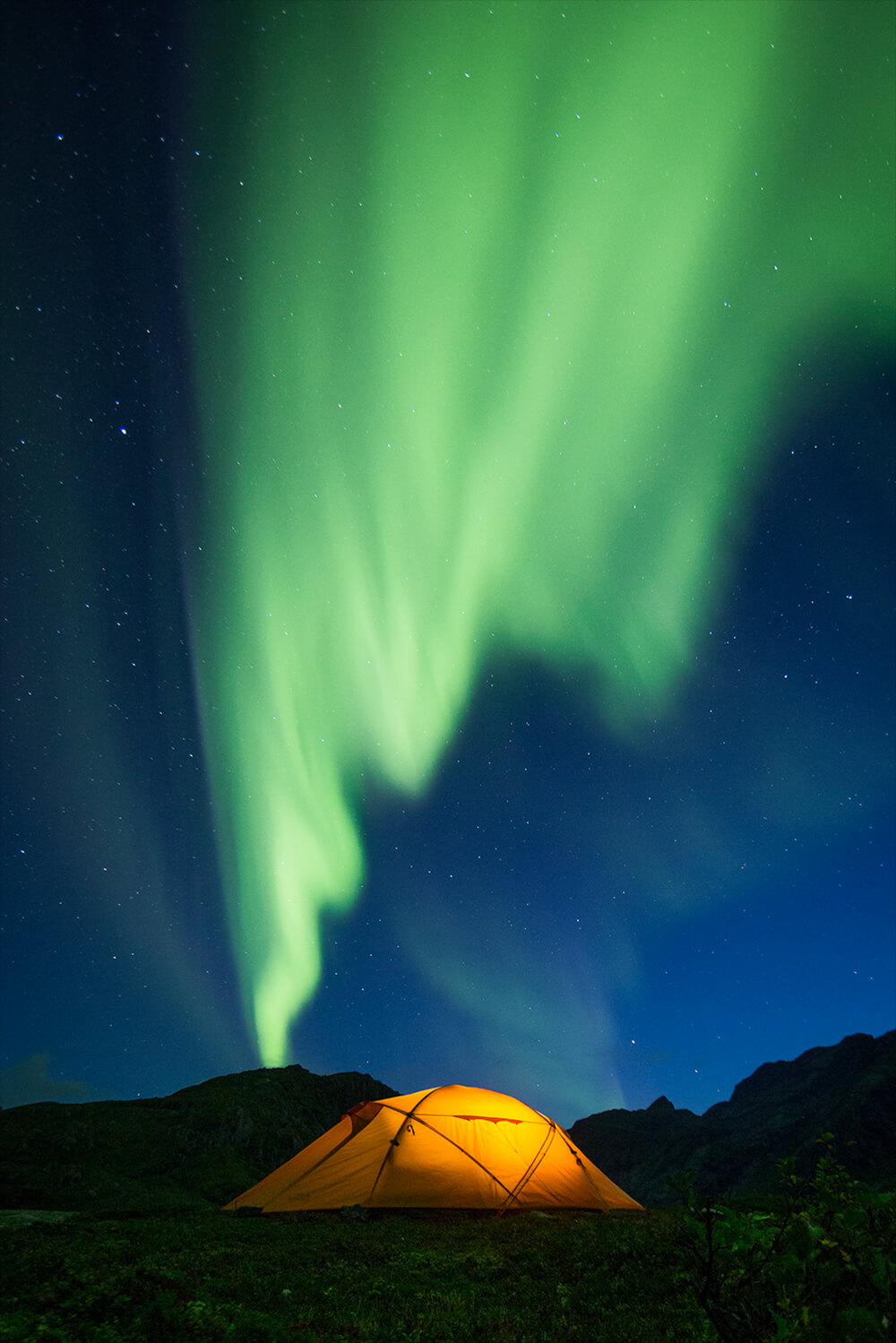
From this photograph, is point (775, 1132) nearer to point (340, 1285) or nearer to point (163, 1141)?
point (163, 1141)

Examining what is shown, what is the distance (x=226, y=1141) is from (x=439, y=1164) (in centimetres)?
5399

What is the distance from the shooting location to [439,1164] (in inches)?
683

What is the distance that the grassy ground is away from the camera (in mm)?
6855

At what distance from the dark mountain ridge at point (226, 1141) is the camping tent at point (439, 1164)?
391 cm

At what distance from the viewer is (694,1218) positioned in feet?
10.5

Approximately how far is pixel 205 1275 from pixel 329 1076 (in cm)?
9171

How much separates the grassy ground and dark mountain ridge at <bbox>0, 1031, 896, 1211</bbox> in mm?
1753

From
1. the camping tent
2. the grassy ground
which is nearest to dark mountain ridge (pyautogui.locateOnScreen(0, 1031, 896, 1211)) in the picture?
the grassy ground

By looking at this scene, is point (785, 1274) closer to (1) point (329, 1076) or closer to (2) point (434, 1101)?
(2) point (434, 1101)

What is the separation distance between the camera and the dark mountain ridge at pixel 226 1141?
37719 mm

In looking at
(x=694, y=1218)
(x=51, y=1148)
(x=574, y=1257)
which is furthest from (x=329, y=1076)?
(x=694, y=1218)

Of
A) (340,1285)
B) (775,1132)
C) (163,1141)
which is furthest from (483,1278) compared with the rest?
(775,1132)

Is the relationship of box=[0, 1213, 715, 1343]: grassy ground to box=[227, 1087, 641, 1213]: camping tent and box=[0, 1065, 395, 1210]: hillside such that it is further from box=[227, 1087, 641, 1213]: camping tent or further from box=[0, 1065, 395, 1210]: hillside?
box=[0, 1065, 395, 1210]: hillside

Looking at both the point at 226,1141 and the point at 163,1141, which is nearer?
the point at 163,1141
